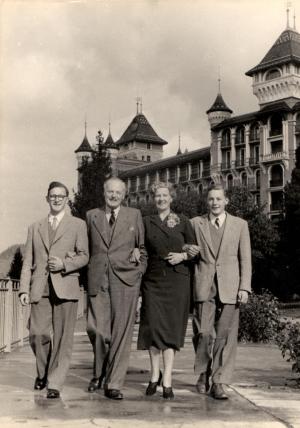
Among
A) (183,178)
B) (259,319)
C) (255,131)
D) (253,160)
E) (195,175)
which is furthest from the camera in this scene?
(183,178)

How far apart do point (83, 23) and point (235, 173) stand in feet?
217

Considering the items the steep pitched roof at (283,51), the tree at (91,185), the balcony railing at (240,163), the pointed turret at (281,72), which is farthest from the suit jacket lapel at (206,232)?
the balcony railing at (240,163)

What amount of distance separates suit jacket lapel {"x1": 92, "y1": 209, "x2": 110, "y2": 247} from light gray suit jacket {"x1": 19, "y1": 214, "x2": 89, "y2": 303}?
0.13 meters

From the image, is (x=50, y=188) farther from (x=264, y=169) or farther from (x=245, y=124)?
(x=245, y=124)

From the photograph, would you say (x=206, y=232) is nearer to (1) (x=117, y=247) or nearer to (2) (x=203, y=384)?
(1) (x=117, y=247)

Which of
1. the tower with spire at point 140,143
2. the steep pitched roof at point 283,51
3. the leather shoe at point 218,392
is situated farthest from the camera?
the tower with spire at point 140,143

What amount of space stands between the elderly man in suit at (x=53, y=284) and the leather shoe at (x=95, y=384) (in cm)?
37

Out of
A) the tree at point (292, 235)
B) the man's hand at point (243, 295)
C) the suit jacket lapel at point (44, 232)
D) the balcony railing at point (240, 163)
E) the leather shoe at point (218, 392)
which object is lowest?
the leather shoe at point (218, 392)

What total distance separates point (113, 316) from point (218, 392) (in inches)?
44.4

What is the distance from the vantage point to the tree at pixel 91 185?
33594 mm

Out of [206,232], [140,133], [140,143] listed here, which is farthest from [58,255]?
[140,133]

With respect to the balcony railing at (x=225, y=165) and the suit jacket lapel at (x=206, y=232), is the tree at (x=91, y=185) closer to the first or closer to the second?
the suit jacket lapel at (x=206, y=232)

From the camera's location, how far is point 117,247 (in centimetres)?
599

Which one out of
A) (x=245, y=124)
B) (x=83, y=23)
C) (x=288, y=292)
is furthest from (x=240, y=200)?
(x=83, y=23)
